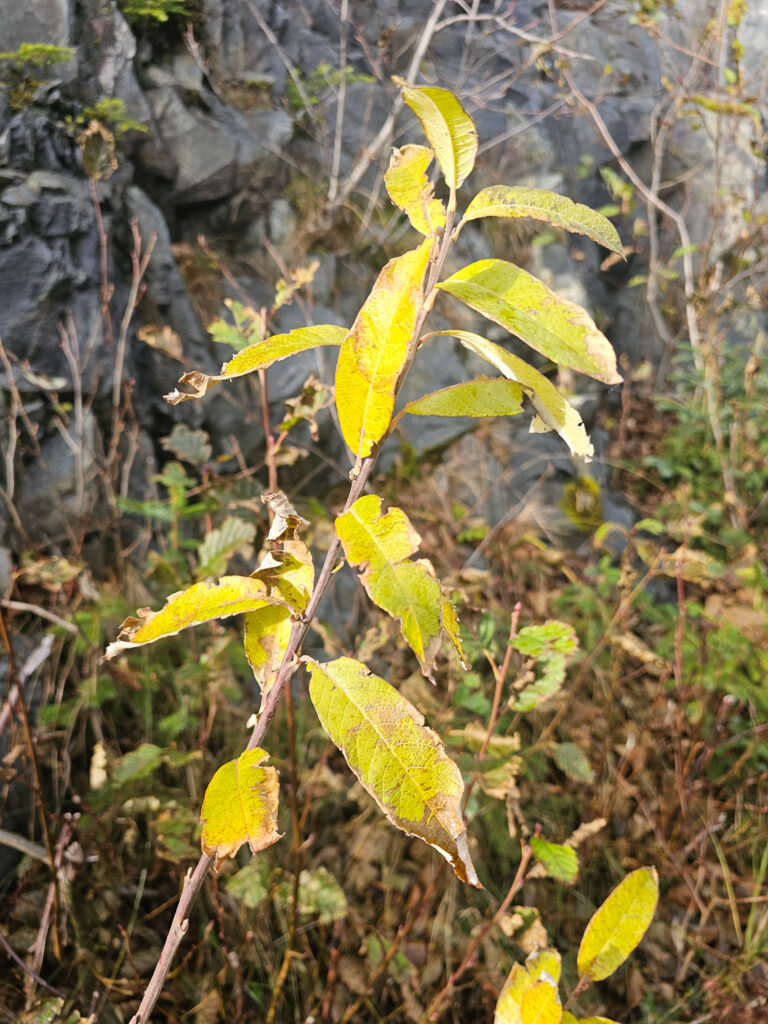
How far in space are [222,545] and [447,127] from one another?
0.94 metres

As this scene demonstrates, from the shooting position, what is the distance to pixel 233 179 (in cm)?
280

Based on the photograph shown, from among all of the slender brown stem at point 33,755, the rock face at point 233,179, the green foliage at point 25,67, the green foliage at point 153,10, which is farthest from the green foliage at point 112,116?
the slender brown stem at point 33,755

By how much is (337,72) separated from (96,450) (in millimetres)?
2226

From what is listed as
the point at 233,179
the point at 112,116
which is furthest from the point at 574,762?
the point at 233,179

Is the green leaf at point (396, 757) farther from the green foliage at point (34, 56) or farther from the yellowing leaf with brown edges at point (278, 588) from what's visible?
the green foliage at point (34, 56)

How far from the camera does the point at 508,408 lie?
567mm

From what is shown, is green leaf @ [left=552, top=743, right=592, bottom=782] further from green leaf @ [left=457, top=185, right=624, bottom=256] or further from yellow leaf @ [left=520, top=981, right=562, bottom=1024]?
green leaf @ [left=457, top=185, right=624, bottom=256]

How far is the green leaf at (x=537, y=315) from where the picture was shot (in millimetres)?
475

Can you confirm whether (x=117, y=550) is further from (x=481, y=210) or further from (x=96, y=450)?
(x=481, y=210)

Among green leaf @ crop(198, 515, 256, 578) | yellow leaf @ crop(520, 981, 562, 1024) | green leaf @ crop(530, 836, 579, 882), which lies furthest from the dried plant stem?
green leaf @ crop(198, 515, 256, 578)

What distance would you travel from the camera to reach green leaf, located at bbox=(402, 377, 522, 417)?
56cm

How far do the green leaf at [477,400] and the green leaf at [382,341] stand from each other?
0.19ft

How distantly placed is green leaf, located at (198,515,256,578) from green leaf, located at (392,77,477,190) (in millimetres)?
875

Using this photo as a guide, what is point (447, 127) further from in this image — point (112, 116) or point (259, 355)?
point (112, 116)
